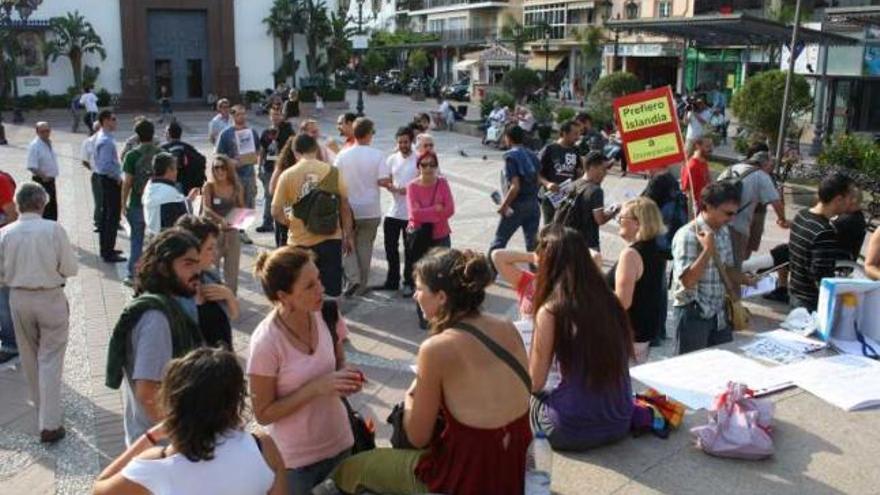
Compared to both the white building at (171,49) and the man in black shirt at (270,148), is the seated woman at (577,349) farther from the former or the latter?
the white building at (171,49)

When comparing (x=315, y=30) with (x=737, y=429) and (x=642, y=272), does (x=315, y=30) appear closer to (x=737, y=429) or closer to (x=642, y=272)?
(x=642, y=272)

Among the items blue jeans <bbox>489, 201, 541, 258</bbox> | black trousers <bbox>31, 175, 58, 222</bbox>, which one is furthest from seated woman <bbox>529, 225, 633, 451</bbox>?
black trousers <bbox>31, 175, 58, 222</bbox>

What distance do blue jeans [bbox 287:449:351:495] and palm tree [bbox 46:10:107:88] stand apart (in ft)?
122

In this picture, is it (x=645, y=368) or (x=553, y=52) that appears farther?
(x=553, y=52)

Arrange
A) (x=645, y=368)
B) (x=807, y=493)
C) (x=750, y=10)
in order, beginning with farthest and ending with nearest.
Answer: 1. (x=750, y=10)
2. (x=645, y=368)
3. (x=807, y=493)

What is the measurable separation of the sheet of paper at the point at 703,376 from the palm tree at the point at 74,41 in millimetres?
36677

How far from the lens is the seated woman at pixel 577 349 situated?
Result: 375cm

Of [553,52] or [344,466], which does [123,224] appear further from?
[553,52]

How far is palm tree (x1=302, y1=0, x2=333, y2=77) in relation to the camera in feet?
132

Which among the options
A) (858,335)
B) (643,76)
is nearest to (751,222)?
(858,335)

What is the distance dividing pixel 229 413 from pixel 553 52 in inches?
2416

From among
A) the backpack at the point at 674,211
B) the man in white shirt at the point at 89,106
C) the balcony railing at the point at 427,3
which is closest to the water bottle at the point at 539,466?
the backpack at the point at 674,211

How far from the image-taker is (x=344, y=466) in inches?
133

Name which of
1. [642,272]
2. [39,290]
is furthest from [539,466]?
[39,290]
